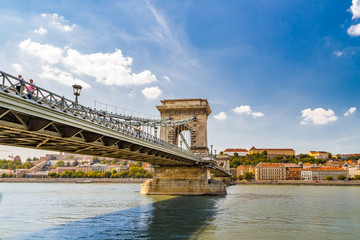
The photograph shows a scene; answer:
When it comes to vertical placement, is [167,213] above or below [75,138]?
below

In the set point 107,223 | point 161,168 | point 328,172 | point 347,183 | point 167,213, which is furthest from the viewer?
point 328,172

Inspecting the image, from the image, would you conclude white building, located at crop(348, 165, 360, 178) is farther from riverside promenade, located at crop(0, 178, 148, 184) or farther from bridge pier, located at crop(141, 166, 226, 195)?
bridge pier, located at crop(141, 166, 226, 195)

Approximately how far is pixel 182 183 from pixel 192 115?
10664 mm

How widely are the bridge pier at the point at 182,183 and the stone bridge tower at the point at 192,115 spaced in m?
5.01

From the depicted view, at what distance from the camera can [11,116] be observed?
42.9 ft

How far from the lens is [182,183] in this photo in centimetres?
4159

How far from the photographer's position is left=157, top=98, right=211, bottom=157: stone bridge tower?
46.8 meters

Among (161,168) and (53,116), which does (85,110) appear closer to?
(53,116)

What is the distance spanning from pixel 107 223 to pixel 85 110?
7.42m

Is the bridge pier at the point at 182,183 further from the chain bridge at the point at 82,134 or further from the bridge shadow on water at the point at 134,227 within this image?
the bridge shadow on water at the point at 134,227

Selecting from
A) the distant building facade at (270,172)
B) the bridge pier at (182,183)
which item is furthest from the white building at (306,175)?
the bridge pier at (182,183)

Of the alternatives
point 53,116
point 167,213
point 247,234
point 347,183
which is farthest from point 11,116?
point 347,183

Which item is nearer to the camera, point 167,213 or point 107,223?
point 107,223

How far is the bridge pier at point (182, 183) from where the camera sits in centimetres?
4112
